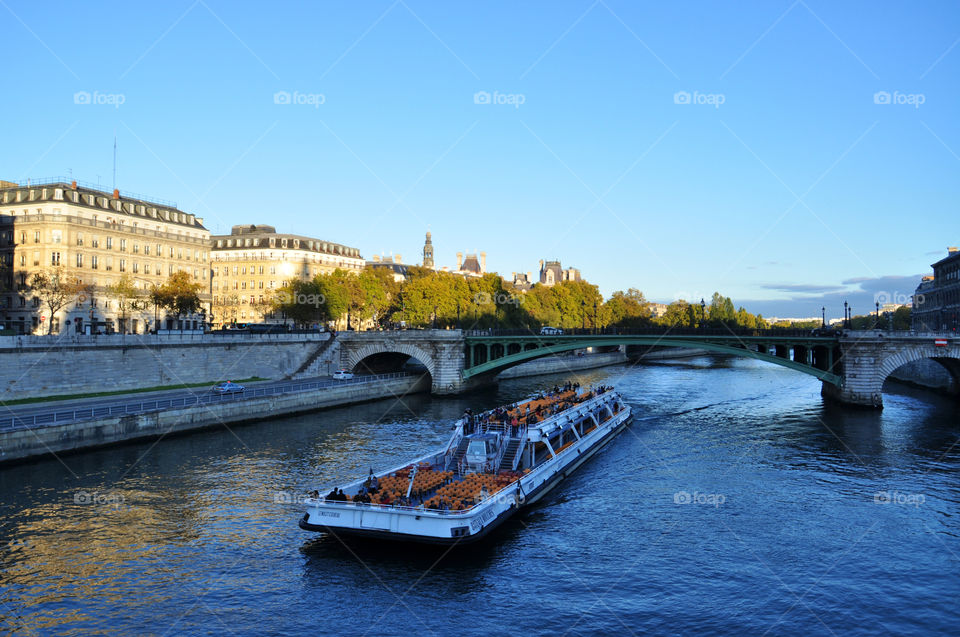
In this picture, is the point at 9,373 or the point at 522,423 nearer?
the point at 522,423

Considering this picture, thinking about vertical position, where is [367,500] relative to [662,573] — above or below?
above

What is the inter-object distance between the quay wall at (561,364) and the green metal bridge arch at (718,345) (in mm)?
18289

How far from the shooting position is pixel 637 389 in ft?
292

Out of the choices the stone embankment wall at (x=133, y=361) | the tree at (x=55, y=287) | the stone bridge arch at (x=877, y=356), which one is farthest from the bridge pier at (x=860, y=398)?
the tree at (x=55, y=287)

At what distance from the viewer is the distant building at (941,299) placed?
363 ft

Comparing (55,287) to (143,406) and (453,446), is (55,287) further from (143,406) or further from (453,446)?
(453,446)

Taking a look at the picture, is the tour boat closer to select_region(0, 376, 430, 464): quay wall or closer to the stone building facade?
select_region(0, 376, 430, 464): quay wall

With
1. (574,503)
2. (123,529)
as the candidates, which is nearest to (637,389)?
(574,503)

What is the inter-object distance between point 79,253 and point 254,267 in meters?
55.2

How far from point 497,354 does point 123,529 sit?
2289 inches

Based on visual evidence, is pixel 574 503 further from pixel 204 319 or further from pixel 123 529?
pixel 204 319

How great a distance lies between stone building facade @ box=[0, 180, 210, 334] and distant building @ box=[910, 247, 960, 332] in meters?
112

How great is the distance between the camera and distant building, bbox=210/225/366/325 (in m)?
136

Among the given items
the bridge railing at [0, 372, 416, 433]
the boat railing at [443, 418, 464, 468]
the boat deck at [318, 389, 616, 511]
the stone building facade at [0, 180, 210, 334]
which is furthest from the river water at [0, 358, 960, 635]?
the stone building facade at [0, 180, 210, 334]
